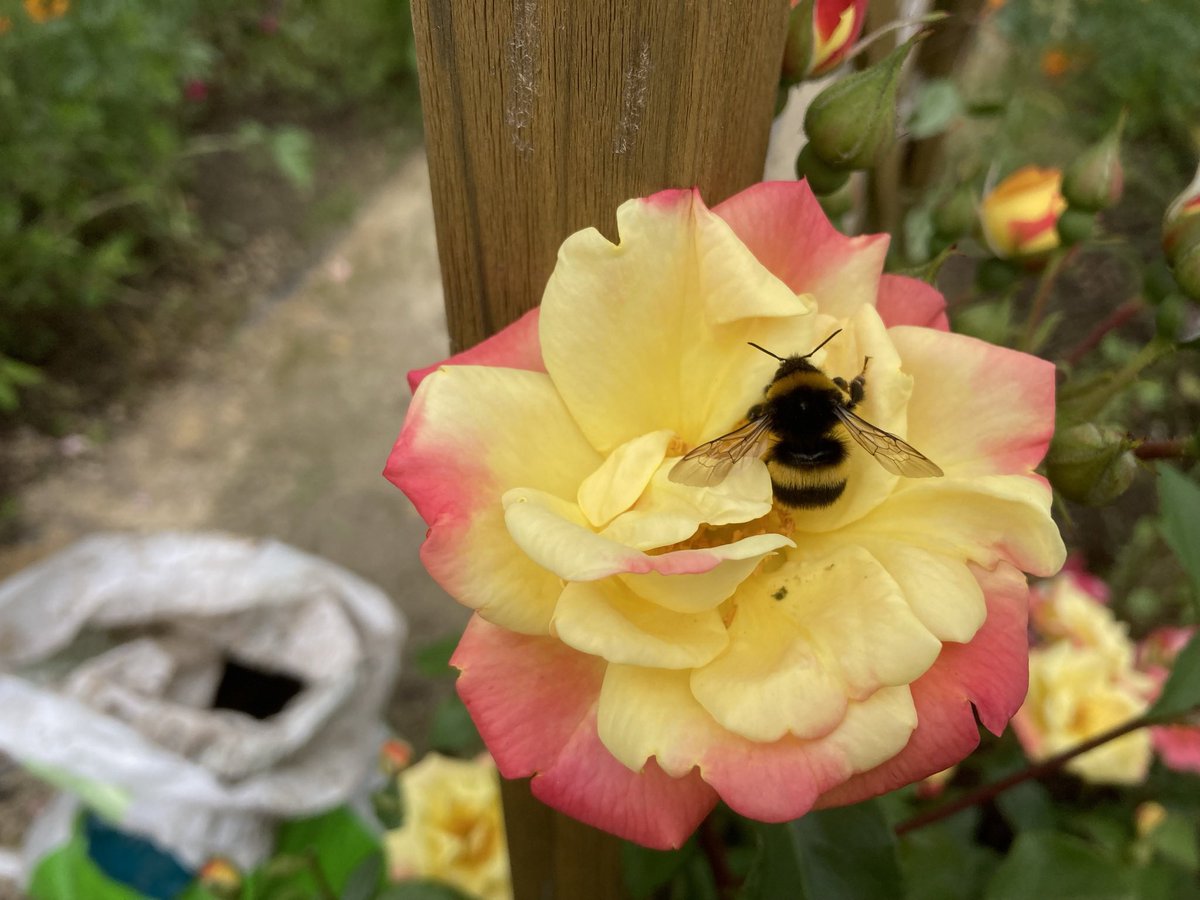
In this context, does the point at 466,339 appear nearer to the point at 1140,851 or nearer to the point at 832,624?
the point at 832,624

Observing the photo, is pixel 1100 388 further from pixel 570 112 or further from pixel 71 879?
pixel 71 879

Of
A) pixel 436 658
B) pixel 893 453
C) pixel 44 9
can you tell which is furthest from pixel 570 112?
pixel 44 9

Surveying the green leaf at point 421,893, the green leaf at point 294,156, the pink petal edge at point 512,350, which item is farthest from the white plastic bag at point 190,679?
the green leaf at point 294,156

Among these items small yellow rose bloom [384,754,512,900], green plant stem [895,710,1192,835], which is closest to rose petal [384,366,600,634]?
green plant stem [895,710,1192,835]

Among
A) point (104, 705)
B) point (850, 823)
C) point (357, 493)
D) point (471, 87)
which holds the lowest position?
point (357, 493)

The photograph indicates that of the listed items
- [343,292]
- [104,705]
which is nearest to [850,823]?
[104,705]
